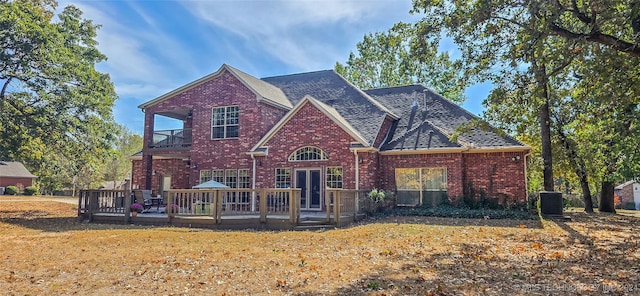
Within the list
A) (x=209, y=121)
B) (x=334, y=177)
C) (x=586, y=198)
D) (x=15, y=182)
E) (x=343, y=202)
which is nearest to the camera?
(x=343, y=202)

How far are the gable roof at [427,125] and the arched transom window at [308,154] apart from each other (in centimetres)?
278

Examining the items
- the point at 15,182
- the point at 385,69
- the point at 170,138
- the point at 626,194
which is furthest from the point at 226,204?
the point at 626,194

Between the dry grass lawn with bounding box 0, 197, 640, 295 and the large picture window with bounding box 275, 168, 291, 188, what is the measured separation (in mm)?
5979

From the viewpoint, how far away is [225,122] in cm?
1984

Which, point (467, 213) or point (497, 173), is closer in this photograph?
point (467, 213)

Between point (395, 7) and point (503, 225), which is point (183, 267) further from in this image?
point (395, 7)

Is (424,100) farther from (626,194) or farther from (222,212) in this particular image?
(626,194)

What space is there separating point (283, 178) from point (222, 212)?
4.52 meters

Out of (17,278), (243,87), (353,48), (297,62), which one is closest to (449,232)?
(17,278)

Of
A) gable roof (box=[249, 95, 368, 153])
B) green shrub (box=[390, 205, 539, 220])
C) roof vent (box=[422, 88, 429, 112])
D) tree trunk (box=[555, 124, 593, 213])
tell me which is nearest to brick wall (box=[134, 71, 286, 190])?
gable roof (box=[249, 95, 368, 153])

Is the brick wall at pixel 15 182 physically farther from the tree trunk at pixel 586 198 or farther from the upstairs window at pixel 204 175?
the tree trunk at pixel 586 198

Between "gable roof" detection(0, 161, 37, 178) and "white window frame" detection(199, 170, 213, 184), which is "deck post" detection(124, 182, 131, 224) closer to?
"white window frame" detection(199, 170, 213, 184)

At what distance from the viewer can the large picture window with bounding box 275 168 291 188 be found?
18.0 m

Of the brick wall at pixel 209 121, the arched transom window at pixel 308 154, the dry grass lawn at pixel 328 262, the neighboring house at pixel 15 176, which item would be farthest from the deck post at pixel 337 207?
the neighboring house at pixel 15 176
